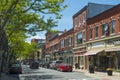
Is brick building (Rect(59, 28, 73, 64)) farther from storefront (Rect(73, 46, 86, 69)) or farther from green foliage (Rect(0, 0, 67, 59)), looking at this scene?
green foliage (Rect(0, 0, 67, 59))

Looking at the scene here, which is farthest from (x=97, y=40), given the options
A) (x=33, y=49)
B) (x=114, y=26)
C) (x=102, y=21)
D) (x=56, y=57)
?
(x=33, y=49)

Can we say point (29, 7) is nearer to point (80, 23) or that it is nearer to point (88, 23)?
point (88, 23)

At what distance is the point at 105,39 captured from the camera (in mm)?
46844

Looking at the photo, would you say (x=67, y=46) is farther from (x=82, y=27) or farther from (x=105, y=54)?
(x=105, y=54)

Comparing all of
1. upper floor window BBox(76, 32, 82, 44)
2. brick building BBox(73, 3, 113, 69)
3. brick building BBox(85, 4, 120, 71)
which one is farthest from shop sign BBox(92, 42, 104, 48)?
upper floor window BBox(76, 32, 82, 44)

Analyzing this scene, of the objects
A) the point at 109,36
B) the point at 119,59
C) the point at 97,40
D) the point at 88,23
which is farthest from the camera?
the point at 88,23

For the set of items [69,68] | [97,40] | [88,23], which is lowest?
[69,68]

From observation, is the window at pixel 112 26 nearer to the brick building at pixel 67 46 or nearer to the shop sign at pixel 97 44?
the shop sign at pixel 97 44

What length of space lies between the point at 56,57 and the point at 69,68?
133 ft

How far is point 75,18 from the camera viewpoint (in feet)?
220

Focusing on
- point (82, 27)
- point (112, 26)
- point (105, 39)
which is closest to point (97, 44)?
point (105, 39)

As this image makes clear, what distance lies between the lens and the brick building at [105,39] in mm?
43250

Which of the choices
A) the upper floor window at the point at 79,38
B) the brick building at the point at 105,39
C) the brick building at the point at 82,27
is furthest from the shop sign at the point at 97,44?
the upper floor window at the point at 79,38

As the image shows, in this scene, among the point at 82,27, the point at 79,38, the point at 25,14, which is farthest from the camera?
the point at 79,38
